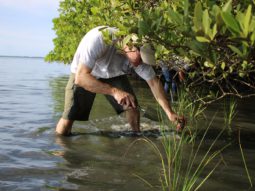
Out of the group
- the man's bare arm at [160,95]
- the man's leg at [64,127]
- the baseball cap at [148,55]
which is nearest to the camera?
the baseball cap at [148,55]

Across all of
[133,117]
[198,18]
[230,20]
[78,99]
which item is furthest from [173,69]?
[230,20]

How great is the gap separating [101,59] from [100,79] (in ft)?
1.09

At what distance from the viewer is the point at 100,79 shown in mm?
5277

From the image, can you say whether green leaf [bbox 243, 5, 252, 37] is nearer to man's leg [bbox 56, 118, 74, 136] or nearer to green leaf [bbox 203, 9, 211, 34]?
green leaf [bbox 203, 9, 211, 34]

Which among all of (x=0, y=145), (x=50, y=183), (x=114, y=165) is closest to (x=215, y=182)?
(x=114, y=165)

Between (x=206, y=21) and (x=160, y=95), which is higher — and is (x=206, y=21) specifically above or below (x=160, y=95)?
above

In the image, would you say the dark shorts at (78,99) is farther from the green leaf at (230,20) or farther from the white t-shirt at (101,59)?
the green leaf at (230,20)

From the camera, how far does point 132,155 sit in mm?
4566

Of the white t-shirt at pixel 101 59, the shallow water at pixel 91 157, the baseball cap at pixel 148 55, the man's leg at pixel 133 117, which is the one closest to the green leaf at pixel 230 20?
the shallow water at pixel 91 157

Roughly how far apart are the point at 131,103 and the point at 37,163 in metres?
1.19

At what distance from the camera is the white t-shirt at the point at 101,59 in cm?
455

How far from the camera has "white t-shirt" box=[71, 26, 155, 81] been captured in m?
4.55

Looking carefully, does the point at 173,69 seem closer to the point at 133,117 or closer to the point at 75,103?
the point at 133,117

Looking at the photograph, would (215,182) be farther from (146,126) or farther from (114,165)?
(146,126)
